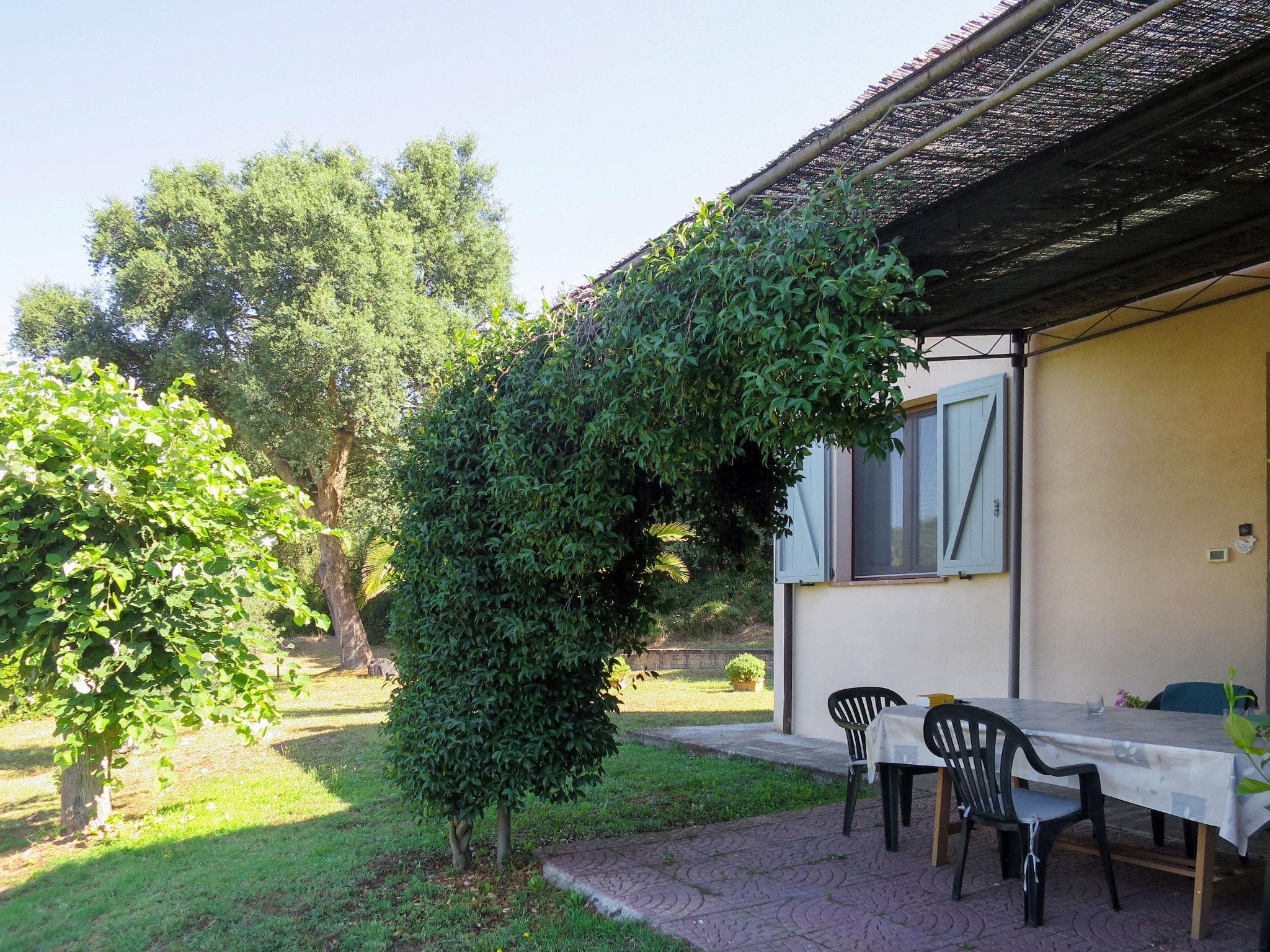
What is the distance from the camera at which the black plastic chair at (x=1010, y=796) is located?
12.3 ft

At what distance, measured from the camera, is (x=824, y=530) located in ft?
29.5

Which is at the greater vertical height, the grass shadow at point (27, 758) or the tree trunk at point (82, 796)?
the tree trunk at point (82, 796)

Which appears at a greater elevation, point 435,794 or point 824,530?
point 824,530

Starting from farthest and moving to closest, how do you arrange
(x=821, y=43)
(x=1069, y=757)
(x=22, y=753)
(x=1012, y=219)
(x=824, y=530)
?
(x=22, y=753) < (x=824, y=530) < (x=821, y=43) < (x=1012, y=219) < (x=1069, y=757)

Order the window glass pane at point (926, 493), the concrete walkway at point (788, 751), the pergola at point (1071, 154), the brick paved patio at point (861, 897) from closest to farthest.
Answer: the pergola at point (1071, 154), the brick paved patio at point (861, 897), the concrete walkway at point (788, 751), the window glass pane at point (926, 493)

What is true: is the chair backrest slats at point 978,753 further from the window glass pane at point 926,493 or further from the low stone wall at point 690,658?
the low stone wall at point 690,658

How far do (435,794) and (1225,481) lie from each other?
5093 mm

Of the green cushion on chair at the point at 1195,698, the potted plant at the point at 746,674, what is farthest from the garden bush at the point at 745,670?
the green cushion on chair at the point at 1195,698

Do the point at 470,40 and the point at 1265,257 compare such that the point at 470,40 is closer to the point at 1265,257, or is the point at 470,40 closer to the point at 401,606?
the point at 401,606

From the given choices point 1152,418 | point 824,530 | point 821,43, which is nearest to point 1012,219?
point 1152,418

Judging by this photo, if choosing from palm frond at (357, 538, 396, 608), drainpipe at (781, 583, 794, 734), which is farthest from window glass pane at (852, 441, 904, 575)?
palm frond at (357, 538, 396, 608)

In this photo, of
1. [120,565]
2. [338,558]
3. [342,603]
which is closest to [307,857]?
[120,565]

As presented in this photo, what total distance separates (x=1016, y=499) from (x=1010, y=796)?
373cm

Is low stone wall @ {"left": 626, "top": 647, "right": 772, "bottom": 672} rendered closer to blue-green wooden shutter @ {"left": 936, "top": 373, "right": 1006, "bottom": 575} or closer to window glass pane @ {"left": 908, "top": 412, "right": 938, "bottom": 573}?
window glass pane @ {"left": 908, "top": 412, "right": 938, "bottom": 573}
